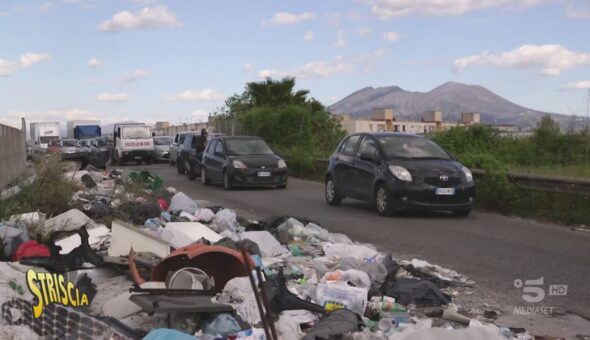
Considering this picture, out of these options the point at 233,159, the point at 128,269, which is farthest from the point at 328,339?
the point at 233,159

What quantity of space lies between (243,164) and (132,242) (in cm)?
1293

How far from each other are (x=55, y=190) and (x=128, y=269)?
5.08 metres

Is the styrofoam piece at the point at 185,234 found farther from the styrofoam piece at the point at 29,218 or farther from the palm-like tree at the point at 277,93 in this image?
the palm-like tree at the point at 277,93

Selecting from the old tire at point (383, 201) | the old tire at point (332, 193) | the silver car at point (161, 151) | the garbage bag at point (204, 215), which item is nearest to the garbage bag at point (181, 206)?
the garbage bag at point (204, 215)

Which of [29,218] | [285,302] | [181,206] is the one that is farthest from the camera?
[181,206]

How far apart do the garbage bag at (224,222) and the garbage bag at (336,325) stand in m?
4.75

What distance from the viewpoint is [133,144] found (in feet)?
130

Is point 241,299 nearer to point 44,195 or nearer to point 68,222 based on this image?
point 68,222

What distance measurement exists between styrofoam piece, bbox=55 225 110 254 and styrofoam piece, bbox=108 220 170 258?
48cm

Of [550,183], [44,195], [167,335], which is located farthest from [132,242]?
[550,183]

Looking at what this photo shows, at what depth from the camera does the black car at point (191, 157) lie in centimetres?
2531

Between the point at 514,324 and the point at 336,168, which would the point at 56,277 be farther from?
the point at 336,168

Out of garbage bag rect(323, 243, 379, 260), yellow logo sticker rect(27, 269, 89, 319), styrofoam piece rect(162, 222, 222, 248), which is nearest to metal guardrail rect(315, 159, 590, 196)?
garbage bag rect(323, 243, 379, 260)

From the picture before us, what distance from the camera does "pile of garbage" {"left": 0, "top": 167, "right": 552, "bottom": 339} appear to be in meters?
5.05
